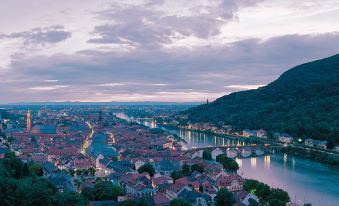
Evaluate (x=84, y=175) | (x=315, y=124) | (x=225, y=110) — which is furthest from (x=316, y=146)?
(x=225, y=110)

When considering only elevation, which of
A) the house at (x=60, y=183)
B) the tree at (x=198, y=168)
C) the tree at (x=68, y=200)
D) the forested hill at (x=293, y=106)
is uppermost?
the forested hill at (x=293, y=106)

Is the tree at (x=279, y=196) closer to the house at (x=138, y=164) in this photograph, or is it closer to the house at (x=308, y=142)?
the house at (x=138, y=164)

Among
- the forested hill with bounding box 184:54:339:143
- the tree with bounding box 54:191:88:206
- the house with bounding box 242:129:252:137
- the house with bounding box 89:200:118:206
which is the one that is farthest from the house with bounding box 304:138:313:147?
the tree with bounding box 54:191:88:206

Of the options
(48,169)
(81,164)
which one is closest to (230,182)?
(48,169)

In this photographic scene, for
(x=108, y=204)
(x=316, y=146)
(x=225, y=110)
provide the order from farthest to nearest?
1. (x=225, y=110)
2. (x=316, y=146)
3. (x=108, y=204)

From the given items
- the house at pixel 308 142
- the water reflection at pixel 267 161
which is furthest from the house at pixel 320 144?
the water reflection at pixel 267 161

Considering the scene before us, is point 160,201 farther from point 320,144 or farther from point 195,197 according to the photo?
point 320,144

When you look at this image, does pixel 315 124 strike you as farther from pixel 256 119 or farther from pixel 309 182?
pixel 309 182
